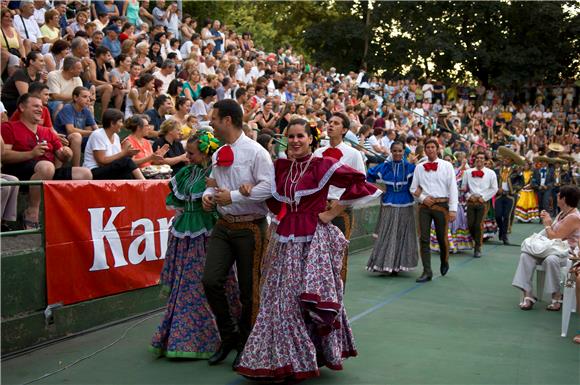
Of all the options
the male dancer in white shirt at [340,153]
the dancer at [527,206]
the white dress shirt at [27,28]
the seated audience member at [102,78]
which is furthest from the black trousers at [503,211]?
the white dress shirt at [27,28]

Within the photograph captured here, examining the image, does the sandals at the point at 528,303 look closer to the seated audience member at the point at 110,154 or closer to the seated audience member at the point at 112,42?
the seated audience member at the point at 110,154

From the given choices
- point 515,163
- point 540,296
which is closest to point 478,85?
point 515,163

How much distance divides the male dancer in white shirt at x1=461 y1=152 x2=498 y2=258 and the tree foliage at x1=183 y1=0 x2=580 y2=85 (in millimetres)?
25086

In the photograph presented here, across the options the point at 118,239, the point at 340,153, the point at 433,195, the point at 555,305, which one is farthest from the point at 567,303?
the point at 118,239

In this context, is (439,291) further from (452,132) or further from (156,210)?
(452,132)

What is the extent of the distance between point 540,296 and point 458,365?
3189mm

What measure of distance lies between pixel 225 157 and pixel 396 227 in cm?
554

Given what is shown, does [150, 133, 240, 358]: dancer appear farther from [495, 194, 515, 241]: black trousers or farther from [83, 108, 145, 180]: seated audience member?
[495, 194, 515, 241]: black trousers

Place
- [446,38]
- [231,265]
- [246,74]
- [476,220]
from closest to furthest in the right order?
[231,265] < [476,220] < [246,74] < [446,38]

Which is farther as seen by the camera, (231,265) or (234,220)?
(231,265)

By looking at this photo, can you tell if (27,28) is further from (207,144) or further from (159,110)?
(207,144)

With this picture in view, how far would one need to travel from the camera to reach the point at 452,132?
2388cm

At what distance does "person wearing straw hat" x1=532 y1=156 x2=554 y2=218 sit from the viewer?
20828 millimetres

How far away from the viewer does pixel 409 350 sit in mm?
6422
